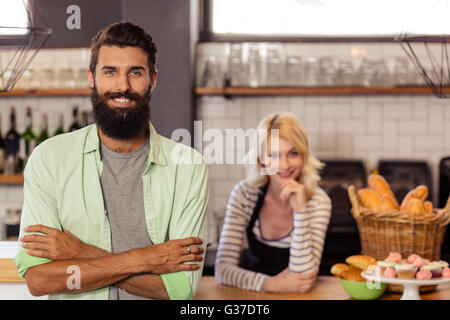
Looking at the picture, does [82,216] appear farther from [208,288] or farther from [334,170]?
[334,170]

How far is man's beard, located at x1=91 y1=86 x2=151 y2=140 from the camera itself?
103cm

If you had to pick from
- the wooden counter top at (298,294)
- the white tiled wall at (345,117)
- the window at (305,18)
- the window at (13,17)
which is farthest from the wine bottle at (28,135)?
the window at (13,17)

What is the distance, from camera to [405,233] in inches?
57.3

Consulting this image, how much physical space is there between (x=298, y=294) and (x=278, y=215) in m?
0.39

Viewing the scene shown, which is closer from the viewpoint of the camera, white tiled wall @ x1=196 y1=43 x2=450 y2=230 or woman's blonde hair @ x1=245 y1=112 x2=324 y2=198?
woman's blonde hair @ x1=245 y1=112 x2=324 y2=198

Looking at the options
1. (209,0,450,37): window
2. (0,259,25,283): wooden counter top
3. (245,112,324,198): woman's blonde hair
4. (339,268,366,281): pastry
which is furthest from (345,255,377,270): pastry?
(209,0,450,37): window

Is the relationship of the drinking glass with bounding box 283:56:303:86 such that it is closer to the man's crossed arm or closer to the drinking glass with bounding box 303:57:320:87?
the drinking glass with bounding box 303:57:320:87

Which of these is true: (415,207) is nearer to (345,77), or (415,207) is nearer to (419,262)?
(419,262)

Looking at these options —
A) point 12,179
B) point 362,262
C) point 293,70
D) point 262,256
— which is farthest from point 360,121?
point 12,179

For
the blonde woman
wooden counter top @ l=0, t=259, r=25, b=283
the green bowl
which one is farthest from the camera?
the blonde woman

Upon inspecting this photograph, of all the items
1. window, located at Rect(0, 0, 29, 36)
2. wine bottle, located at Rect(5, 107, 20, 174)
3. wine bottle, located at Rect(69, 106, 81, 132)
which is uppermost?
window, located at Rect(0, 0, 29, 36)

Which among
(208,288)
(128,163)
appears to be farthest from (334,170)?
(128,163)

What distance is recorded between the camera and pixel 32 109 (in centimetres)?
252
